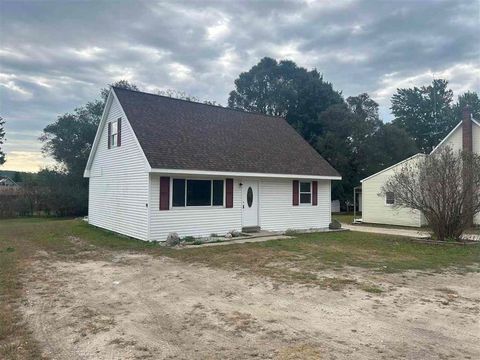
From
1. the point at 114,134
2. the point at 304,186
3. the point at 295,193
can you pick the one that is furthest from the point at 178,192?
the point at 304,186

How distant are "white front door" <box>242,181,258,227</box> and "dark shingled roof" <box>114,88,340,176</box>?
2.52ft

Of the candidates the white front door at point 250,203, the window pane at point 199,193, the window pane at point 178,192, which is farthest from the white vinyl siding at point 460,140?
the window pane at point 178,192

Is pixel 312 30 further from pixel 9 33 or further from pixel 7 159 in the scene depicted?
pixel 7 159

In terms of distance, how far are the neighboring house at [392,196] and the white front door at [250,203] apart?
8.41m

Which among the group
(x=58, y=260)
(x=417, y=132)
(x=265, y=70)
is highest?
(x=265, y=70)

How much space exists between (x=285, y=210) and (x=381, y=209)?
31.1 ft

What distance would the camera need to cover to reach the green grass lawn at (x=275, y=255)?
7.89 metres

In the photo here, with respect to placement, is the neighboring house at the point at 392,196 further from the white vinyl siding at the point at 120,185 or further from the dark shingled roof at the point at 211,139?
the white vinyl siding at the point at 120,185

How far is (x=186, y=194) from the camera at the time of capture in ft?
44.5

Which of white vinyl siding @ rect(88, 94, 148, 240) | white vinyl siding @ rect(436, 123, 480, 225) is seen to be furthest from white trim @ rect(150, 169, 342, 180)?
white vinyl siding @ rect(436, 123, 480, 225)

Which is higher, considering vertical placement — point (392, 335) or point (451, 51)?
point (451, 51)

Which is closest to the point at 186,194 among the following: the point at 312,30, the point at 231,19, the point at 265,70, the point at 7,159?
the point at 231,19

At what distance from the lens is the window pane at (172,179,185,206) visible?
13.3 m

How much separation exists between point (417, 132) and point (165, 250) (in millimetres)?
46998
